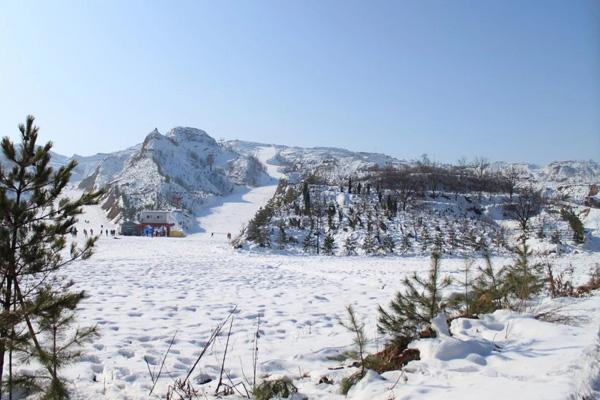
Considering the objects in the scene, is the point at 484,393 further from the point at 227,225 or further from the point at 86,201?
the point at 227,225

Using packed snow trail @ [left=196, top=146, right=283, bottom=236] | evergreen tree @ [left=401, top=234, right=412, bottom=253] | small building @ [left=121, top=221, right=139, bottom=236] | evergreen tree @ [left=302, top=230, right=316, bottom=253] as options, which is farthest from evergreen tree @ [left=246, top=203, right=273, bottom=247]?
small building @ [left=121, top=221, right=139, bottom=236]

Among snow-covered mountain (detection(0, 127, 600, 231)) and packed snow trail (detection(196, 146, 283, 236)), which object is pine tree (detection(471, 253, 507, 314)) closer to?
packed snow trail (detection(196, 146, 283, 236))

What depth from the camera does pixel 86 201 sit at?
4.00 m

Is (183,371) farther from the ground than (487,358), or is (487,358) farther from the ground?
(487,358)

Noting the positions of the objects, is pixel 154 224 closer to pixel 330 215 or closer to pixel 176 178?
pixel 330 215

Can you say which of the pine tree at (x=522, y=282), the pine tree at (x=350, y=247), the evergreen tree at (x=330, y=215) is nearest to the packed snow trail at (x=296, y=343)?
the pine tree at (x=522, y=282)

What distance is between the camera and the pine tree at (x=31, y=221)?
339cm

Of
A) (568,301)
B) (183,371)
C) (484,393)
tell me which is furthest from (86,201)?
(568,301)

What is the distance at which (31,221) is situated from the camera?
362cm

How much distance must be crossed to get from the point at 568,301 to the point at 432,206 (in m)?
58.4

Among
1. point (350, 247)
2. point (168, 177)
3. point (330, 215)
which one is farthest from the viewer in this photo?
point (168, 177)

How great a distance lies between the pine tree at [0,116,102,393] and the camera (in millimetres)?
Answer: 3391

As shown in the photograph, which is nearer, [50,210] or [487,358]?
[487,358]

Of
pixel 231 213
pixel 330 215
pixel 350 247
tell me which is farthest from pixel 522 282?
pixel 231 213
